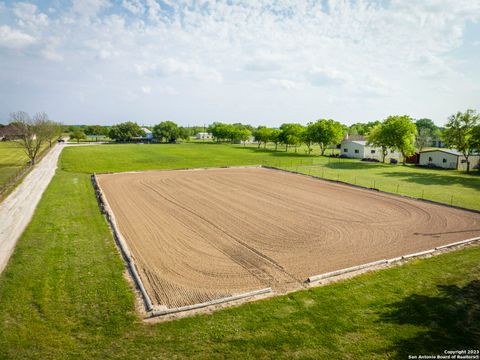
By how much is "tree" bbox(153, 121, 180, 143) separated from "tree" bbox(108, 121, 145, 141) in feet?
29.6

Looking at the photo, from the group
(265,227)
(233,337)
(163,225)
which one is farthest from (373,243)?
(163,225)

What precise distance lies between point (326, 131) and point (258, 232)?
5926 cm

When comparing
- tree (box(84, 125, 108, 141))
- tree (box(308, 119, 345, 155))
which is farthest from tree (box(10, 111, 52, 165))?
tree (box(84, 125, 108, 141))

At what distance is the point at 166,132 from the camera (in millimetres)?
125375

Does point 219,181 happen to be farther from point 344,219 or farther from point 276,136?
point 276,136

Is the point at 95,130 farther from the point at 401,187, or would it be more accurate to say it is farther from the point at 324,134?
the point at 401,187

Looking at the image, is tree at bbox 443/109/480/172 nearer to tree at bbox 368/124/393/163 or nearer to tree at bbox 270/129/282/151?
tree at bbox 368/124/393/163

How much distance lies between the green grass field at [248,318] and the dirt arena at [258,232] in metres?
1.55

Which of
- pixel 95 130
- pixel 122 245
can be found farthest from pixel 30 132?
pixel 95 130

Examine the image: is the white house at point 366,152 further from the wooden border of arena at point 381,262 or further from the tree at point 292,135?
the wooden border of arena at point 381,262

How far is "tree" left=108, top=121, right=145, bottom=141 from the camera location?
409 ft

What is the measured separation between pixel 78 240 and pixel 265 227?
11593mm

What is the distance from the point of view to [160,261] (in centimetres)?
1552

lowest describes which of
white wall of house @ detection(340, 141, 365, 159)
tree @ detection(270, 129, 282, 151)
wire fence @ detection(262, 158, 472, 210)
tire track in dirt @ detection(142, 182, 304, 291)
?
tire track in dirt @ detection(142, 182, 304, 291)
